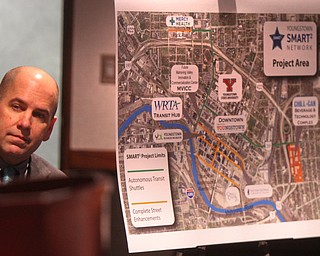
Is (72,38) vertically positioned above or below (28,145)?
above

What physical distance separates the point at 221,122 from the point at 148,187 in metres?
0.25

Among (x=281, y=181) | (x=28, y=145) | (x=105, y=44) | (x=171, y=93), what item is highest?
(x=105, y=44)

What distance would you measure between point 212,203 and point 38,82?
0.53 m

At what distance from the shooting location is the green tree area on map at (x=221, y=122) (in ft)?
4.07

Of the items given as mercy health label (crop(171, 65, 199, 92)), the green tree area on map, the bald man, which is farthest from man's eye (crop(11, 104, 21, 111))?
mercy health label (crop(171, 65, 199, 92))

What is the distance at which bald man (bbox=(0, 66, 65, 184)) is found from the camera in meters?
1.01

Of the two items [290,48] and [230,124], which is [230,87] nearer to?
[230,124]

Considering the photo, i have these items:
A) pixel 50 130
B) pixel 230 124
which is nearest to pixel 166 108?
pixel 230 124

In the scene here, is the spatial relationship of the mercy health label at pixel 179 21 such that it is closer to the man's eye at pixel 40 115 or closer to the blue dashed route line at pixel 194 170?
the blue dashed route line at pixel 194 170

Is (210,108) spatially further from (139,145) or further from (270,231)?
(270,231)

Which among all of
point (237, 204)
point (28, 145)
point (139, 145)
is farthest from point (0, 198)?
point (237, 204)

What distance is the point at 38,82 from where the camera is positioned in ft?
3.41

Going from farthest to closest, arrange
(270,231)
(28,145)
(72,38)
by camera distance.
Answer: (270,231) → (72,38) → (28,145)

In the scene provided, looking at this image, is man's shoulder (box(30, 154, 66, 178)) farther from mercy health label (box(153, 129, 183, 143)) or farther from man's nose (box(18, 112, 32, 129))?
mercy health label (box(153, 129, 183, 143))
